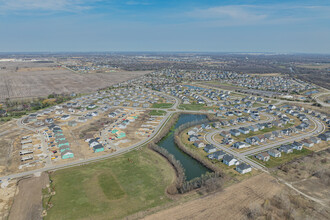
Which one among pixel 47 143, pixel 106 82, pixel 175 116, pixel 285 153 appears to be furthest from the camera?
pixel 106 82

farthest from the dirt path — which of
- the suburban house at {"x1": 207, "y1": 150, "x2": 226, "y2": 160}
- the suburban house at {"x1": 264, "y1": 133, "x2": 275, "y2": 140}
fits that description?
the suburban house at {"x1": 264, "y1": 133, "x2": 275, "y2": 140}

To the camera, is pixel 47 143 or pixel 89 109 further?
pixel 89 109

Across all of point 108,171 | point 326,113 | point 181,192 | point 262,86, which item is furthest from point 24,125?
point 262,86

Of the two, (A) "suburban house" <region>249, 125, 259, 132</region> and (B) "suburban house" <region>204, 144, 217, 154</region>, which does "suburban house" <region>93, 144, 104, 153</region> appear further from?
(A) "suburban house" <region>249, 125, 259, 132</region>

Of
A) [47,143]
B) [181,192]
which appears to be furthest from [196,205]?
[47,143]

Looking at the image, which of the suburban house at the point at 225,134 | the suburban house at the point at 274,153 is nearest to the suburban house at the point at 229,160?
the suburban house at the point at 274,153

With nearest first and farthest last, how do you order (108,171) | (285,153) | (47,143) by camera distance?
(108,171) < (285,153) < (47,143)

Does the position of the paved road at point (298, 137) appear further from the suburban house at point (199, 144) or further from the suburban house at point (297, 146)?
the suburban house at point (199, 144)

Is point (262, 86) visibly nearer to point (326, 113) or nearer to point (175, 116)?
point (326, 113)
